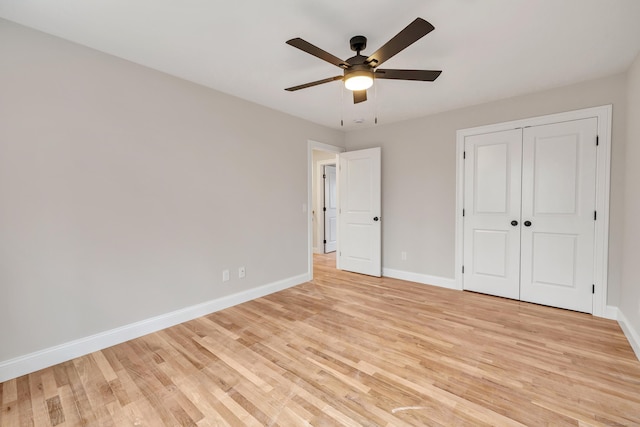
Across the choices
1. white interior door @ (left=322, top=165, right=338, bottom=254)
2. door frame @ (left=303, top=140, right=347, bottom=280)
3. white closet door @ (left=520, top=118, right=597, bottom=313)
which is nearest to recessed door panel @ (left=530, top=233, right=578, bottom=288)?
white closet door @ (left=520, top=118, right=597, bottom=313)

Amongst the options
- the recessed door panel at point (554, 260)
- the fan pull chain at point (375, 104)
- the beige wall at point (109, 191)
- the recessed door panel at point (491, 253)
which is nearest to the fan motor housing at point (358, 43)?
the fan pull chain at point (375, 104)

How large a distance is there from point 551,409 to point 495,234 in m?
2.25

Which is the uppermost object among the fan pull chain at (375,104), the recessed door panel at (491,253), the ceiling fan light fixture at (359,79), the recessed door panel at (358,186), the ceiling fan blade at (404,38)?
the fan pull chain at (375,104)

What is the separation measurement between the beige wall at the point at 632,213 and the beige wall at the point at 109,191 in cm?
367

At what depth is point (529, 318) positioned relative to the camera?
2877 mm

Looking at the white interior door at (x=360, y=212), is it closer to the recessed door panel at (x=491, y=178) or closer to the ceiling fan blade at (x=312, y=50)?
the recessed door panel at (x=491, y=178)

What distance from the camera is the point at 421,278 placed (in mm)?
4113

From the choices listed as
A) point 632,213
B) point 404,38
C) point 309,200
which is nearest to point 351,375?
point 404,38

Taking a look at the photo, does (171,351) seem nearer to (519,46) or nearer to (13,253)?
(13,253)

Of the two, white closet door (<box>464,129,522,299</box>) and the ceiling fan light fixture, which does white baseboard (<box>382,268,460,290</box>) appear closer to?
white closet door (<box>464,129,522,299</box>)

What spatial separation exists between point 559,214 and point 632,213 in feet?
2.08

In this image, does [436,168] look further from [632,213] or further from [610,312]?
[610,312]

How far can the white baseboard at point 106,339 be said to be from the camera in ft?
6.44

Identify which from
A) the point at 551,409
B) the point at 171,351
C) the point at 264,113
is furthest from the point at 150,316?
the point at 551,409
